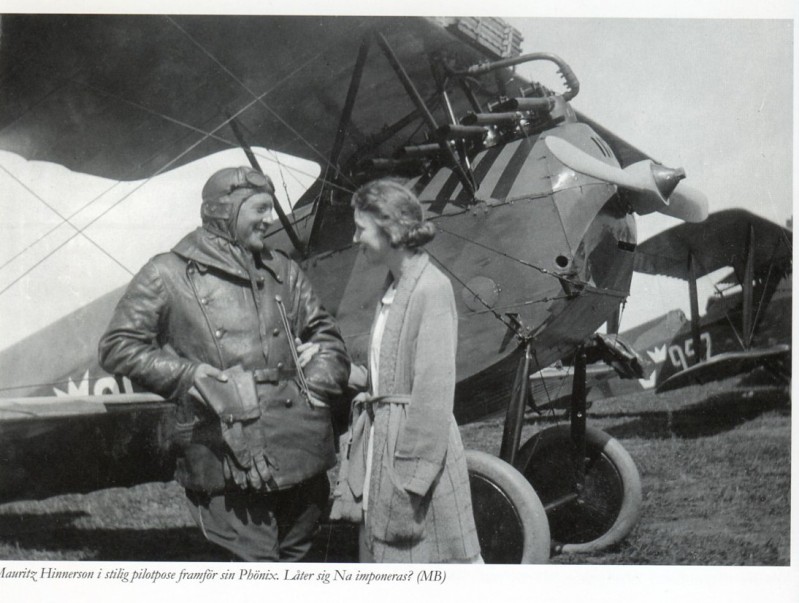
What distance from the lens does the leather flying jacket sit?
2.05 meters

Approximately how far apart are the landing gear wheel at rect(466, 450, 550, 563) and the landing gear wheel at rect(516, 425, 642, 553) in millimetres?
653

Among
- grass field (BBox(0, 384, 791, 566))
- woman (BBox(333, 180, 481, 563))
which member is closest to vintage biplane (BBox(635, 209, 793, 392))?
grass field (BBox(0, 384, 791, 566))

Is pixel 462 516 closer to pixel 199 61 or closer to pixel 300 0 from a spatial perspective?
pixel 300 0

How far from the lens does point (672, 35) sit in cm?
304

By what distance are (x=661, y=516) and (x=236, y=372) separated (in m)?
2.52

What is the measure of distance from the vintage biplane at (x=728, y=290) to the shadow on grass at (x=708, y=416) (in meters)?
0.25

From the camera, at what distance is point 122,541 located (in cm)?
357

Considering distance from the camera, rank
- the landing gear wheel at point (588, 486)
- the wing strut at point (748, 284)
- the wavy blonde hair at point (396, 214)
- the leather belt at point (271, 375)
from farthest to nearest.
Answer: the wing strut at point (748, 284) < the landing gear wheel at point (588, 486) < the leather belt at point (271, 375) < the wavy blonde hair at point (396, 214)

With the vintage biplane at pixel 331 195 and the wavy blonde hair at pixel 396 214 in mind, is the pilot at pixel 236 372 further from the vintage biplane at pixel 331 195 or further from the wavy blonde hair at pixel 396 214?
the vintage biplane at pixel 331 195

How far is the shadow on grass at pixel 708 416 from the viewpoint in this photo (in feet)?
19.3

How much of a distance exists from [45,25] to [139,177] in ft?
3.15

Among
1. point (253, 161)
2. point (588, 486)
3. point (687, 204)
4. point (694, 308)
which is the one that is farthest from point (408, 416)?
point (694, 308)

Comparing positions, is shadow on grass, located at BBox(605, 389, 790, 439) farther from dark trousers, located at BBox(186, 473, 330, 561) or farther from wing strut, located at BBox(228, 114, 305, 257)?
dark trousers, located at BBox(186, 473, 330, 561)

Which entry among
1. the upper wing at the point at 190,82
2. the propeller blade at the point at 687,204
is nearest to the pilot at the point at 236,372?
the upper wing at the point at 190,82
